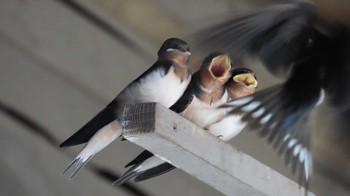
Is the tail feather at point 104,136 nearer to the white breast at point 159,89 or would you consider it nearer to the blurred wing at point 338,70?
the white breast at point 159,89

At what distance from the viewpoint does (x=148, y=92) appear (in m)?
1.29

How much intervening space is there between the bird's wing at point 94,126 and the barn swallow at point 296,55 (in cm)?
17

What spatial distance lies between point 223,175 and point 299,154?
0.13m

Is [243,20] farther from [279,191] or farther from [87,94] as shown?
[87,94]

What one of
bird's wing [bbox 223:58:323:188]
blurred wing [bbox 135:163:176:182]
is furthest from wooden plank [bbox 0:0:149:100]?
bird's wing [bbox 223:58:323:188]

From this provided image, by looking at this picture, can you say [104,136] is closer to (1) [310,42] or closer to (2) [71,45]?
(1) [310,42]

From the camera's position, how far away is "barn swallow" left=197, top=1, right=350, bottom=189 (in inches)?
50.6

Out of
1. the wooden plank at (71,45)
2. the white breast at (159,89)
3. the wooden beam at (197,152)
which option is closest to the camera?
the wooden beam at (197,152)

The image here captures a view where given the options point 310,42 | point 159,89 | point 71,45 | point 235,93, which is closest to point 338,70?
point 310,42

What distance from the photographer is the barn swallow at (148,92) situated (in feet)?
4.21

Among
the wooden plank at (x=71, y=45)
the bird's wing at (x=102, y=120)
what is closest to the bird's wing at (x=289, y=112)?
the bird's wing at (x=102, y=120)

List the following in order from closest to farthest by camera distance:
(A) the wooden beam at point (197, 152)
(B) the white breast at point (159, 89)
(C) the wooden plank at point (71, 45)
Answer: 1. (A) the wooden beam at point (197, 152)
2. (B) the white breast at point (159, 89)
3. (C) the wooden plank at point (71, 45)

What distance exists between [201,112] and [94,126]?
16cm

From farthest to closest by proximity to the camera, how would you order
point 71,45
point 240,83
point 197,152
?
1. point 71,45
2. point 240,83
3. point 197,152
